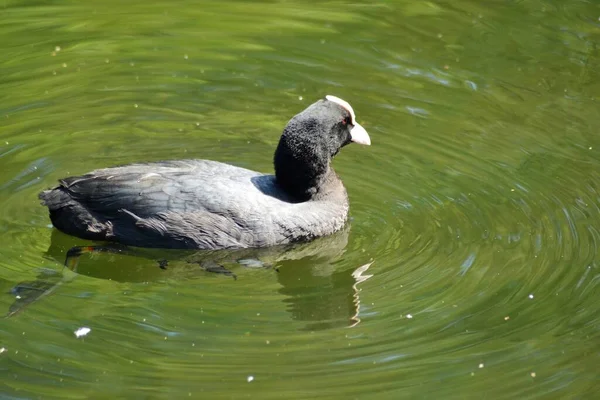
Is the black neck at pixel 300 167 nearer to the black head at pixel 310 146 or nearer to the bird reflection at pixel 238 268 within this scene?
the black head at pixel 310 146

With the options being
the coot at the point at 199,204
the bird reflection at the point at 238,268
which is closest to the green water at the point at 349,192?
the bird reflection at the point at 238,268

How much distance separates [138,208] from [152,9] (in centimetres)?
426

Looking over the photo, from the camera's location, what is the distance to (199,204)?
248 inches

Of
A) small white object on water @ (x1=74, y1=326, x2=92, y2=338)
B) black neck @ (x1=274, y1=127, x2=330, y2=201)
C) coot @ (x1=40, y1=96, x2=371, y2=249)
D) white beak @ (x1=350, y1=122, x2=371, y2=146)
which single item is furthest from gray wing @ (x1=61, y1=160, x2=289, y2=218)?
small white object on water @ (x1=74, y1=326, x2=92, y2=338)

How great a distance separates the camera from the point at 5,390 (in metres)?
4.91

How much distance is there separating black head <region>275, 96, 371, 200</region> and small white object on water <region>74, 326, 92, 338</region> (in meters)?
1.83

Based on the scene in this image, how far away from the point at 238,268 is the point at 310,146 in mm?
975

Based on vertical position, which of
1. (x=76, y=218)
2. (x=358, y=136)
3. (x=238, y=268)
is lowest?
(x=238, y=268)

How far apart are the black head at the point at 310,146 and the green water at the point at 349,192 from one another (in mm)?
426

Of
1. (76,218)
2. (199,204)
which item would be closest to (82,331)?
(76,218)

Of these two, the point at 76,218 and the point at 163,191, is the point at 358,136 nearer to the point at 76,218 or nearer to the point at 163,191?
the point at 163,191

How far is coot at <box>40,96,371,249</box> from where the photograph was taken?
629 cm

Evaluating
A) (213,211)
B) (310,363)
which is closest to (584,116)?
(213,211)

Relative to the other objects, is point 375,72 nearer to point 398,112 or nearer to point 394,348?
point 398,112
